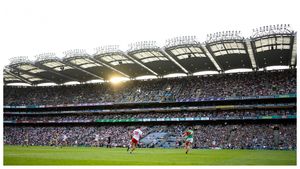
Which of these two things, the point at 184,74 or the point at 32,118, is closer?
the point at 184,74

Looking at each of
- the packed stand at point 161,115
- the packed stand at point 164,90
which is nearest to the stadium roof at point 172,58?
the packed stand at point 164,90

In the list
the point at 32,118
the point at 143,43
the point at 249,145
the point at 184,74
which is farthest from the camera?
the point at 32,118

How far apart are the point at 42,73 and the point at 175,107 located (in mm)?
24613

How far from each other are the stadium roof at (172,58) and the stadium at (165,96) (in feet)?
0.48

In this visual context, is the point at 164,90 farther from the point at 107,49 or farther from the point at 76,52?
the point at 76,52

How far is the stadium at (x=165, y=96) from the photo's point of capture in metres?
44.9

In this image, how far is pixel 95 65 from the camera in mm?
55469

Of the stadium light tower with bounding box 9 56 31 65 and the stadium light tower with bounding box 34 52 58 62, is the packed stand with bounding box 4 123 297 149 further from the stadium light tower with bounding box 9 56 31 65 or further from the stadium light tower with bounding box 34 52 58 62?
the stadium light tower with bounding box 9 56 31 65

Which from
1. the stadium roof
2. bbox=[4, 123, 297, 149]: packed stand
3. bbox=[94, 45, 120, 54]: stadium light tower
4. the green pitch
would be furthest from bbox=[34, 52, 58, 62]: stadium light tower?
the green pitch

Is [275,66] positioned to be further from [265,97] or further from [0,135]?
[0,135]

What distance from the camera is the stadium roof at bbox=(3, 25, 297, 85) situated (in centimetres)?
4228

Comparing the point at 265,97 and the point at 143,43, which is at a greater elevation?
the point at 143,43

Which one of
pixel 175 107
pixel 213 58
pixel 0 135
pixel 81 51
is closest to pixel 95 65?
pixel 81 51

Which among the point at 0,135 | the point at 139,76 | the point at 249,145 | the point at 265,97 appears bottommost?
the point at 249,145
